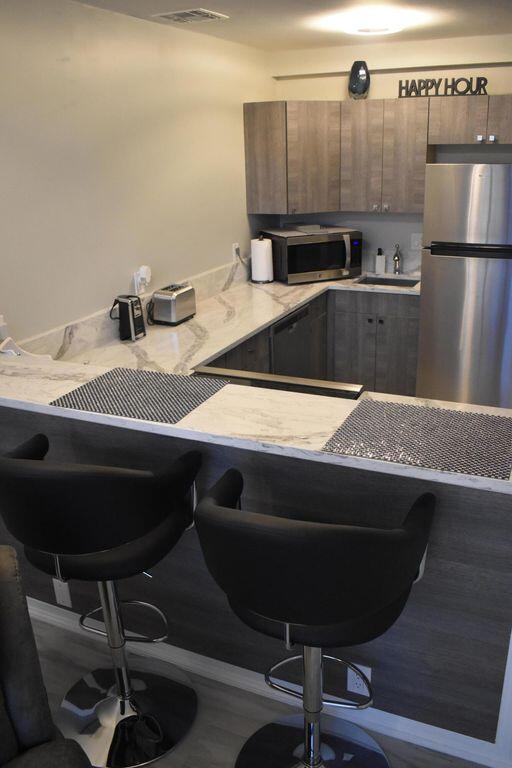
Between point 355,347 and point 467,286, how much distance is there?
982 mm

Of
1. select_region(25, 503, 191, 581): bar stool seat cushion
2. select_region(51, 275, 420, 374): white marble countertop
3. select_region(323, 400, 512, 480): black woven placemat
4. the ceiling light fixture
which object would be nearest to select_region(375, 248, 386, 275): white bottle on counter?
select_region(51, 275, 420, 374): white marble countertop

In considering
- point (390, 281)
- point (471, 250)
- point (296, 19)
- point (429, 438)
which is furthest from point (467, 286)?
point (429, 438)

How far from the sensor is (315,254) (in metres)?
4.62

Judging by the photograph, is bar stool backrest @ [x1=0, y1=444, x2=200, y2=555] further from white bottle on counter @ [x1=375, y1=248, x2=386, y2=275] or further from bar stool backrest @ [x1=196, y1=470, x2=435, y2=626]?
white bottle on counter @ [x1=375, y1=248, x2=386, y2=275]

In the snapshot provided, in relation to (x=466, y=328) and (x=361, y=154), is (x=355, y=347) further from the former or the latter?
(x=361, y=154)

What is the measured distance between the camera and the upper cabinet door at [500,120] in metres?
4.05

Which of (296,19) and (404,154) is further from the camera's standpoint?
(404,154)

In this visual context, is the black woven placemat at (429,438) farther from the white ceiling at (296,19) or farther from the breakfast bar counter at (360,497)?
the white ceiling at (296,19)

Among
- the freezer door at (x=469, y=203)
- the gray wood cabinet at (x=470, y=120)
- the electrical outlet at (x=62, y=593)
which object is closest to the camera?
the electrical outlet at (x=62, y=593)

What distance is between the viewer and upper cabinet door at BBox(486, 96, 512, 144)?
4047mm

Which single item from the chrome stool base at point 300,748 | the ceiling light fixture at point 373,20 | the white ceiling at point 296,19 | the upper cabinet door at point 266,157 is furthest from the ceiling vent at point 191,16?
the chrome stool base at point 300,748

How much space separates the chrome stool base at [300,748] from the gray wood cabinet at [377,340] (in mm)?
2837

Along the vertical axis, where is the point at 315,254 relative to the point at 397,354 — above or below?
above

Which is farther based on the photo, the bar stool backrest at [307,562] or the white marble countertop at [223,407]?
the white marble countertop at [223,407]
